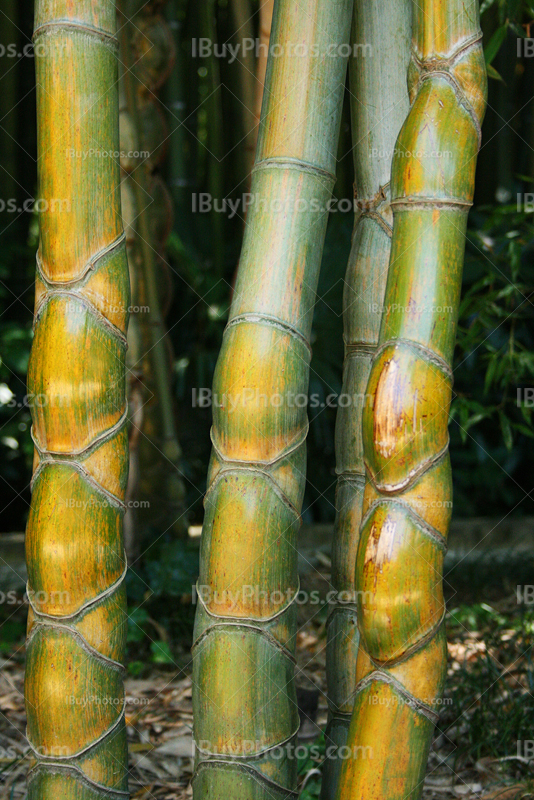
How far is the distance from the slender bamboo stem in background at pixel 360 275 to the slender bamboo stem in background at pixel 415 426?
12 centimetres

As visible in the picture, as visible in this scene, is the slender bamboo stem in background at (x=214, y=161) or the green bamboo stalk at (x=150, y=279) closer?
the green bamboo stalk at (x=150, y=279)

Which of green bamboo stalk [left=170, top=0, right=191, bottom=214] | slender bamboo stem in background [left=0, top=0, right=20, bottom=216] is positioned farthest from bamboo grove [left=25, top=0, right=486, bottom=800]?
slender bamboo stem in background [left=0, top=0, right=20, bottom=216]

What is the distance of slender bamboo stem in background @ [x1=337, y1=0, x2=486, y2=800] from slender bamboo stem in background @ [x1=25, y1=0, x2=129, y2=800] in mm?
295

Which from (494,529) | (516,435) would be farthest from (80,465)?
(516,435)

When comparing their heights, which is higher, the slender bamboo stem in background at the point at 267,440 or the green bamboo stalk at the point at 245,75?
the green bamboo stalk at the point at 245,75

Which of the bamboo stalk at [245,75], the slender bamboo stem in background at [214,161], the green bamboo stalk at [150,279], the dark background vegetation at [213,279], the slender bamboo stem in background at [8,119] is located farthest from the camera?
the slender bamboo stem in background at [8,119]

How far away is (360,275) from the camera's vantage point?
98 cm

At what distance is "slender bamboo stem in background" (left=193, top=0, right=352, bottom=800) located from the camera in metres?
0.85

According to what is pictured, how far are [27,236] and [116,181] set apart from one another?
8.24 ft

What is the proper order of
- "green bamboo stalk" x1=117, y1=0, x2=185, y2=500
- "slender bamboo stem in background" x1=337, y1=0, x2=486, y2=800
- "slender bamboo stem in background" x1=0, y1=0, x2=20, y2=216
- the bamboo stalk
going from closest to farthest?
1. "slender bamboo stem in background" x1=337, y1=0, x2=486, y2=800
2. "green bamboo stalk" x1=117, y1=0, x2=185, y2=500
3. the bamboo stalk
4. "slender bamboo stem in background" x1=0, y1=0, x2=20, y2=216

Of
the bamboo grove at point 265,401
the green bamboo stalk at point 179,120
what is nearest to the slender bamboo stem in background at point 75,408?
the bamboo grove at point 265,401

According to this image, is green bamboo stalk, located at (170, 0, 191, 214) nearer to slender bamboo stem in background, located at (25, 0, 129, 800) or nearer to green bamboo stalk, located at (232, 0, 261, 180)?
green bamboo stalk, located at (232, 0, 261, 180)

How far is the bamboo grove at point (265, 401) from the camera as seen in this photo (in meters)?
0.79

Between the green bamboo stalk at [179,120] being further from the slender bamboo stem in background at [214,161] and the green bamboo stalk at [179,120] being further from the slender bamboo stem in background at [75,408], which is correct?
the slender bamboo stem in background at [75,408]
